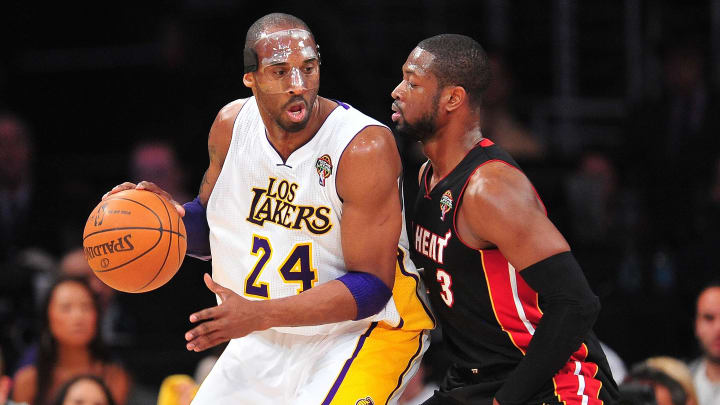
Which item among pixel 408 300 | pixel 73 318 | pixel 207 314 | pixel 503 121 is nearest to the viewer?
pixel 207 314

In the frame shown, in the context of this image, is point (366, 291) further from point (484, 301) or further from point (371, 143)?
point (371, 143)

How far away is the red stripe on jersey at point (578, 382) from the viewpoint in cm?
407

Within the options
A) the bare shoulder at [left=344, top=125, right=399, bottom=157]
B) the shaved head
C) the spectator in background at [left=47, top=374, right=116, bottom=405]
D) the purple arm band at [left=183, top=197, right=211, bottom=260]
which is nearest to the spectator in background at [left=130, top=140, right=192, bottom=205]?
the spectator in background at [left=47, top=374, right=116, bottom=405]

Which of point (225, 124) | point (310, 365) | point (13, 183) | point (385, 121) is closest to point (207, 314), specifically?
point (310, 365)

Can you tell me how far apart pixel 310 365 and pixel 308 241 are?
0.55 meters

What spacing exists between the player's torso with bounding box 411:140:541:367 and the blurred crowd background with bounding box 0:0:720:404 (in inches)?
119

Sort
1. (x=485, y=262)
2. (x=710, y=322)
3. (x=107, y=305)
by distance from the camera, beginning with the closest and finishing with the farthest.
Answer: (x=485, y=262) → (x=710, y=322) → (x=107, y=305)

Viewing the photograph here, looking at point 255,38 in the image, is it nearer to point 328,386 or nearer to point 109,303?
→ point 328,386

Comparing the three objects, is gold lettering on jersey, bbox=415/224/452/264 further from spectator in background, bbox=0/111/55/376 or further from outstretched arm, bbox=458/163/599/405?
spectator in background, bbox=0/111/55/376

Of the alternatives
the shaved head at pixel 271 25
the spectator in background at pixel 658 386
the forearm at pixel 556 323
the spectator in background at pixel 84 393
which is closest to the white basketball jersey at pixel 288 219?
the shaved head at pixel 271 25

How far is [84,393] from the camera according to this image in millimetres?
5809

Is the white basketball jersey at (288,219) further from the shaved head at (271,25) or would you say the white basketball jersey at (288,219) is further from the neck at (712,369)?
the neck at (712,369)

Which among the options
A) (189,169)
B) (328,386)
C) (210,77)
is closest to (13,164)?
(189,169)

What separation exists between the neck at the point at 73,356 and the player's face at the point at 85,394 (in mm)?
807
